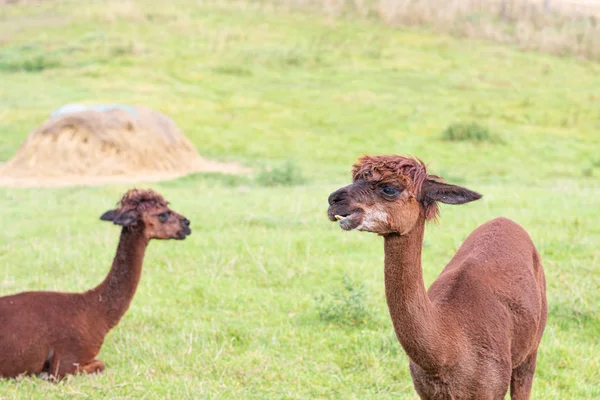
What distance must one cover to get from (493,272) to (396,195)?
1306 millimetres

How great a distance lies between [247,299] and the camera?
771 centimetres

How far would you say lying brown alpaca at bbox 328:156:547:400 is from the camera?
3.72 metres

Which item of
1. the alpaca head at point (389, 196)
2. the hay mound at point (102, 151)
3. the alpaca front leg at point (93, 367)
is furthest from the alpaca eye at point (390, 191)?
the hay mound at point (102, 151)

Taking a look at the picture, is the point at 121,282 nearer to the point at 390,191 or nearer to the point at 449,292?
the point at 449,292

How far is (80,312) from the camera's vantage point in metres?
6.37

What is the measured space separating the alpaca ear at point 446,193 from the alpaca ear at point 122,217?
332 cm

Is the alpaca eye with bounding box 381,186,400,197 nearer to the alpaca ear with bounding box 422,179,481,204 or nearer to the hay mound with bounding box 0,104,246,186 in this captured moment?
the alpaca ear with bounding box 422,179,481,204

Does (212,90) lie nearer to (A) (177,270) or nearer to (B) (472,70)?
(B) (472,70)

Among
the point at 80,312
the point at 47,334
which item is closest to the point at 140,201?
the point at 80,312

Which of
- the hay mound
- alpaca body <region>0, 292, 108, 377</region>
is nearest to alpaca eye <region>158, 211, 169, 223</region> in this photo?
alpaca body <region>0, 292, 108, 377</region>

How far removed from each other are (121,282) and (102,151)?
11.7 metres

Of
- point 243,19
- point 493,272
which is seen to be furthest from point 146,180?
point 243,19

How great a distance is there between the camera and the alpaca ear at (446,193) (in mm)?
3680

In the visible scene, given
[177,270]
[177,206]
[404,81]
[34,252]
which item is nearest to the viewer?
[177,270]
